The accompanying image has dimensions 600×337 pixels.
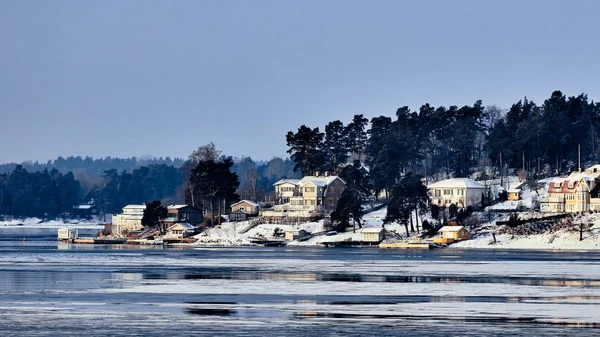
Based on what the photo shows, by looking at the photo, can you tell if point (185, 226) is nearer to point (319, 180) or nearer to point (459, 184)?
point (319, 180)

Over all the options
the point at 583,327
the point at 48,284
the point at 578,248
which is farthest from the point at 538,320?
the point at 578,248

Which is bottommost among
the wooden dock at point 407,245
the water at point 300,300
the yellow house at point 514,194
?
the water at point 300,300

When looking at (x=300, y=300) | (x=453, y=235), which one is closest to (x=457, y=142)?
(x=453, y=235)

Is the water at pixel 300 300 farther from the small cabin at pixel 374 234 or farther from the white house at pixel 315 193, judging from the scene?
the white house at pixel 315 193

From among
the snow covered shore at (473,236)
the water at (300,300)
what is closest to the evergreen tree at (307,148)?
the snow covered shore at (473,236)

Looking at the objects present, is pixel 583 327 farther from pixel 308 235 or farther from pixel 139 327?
pixel 308 235

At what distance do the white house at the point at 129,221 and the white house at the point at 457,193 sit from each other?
46411 mm

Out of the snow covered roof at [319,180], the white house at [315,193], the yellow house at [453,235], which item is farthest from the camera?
the snow covered roof at [319,180]

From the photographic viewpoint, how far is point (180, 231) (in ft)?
525

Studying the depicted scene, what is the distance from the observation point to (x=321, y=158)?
586 feet

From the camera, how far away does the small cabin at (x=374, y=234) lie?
140 m

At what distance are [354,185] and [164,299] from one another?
346ft

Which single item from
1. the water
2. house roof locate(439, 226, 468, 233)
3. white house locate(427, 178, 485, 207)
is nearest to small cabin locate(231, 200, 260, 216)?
white house locate(427, 178, 485, 207)

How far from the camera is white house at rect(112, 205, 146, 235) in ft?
588
